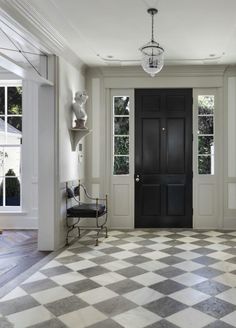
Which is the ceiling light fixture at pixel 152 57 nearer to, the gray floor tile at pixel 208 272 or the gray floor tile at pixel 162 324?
the gray floor tile at pixel 208 272

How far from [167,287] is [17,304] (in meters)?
1.45

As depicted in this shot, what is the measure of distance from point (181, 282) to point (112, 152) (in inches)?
129

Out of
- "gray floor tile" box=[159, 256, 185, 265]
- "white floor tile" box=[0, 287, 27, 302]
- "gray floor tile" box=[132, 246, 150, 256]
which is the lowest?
"white floor tile" box=[0, 287, 27, 302]

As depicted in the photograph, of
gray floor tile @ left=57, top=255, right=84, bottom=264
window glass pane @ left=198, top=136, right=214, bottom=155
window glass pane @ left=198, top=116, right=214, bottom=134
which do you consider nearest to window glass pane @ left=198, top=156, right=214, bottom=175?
window glass pane @ left=198, top=136, right=214, bottom=155

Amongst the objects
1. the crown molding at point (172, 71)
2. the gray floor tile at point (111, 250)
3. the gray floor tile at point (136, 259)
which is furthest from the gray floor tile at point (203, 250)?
the crown molding at point (172, 71)

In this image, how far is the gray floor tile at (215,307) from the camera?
9.66ft

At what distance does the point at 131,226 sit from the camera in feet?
21.3

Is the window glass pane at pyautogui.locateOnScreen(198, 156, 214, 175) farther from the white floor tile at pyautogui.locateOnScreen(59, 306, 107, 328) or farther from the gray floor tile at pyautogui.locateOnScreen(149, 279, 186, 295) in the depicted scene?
the white floor tile at pyautogui.locateOnScreen(59, 306, 107, 328)

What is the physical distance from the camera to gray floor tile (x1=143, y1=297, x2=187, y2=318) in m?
2.96

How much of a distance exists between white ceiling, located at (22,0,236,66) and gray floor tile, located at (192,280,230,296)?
117 inches

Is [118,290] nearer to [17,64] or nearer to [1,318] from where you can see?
[1,318]

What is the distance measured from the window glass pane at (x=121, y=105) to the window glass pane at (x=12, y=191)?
2288 millimetres

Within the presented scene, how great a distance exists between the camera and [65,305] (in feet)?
10.2

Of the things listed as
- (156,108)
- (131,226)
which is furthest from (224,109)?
(131,226)
